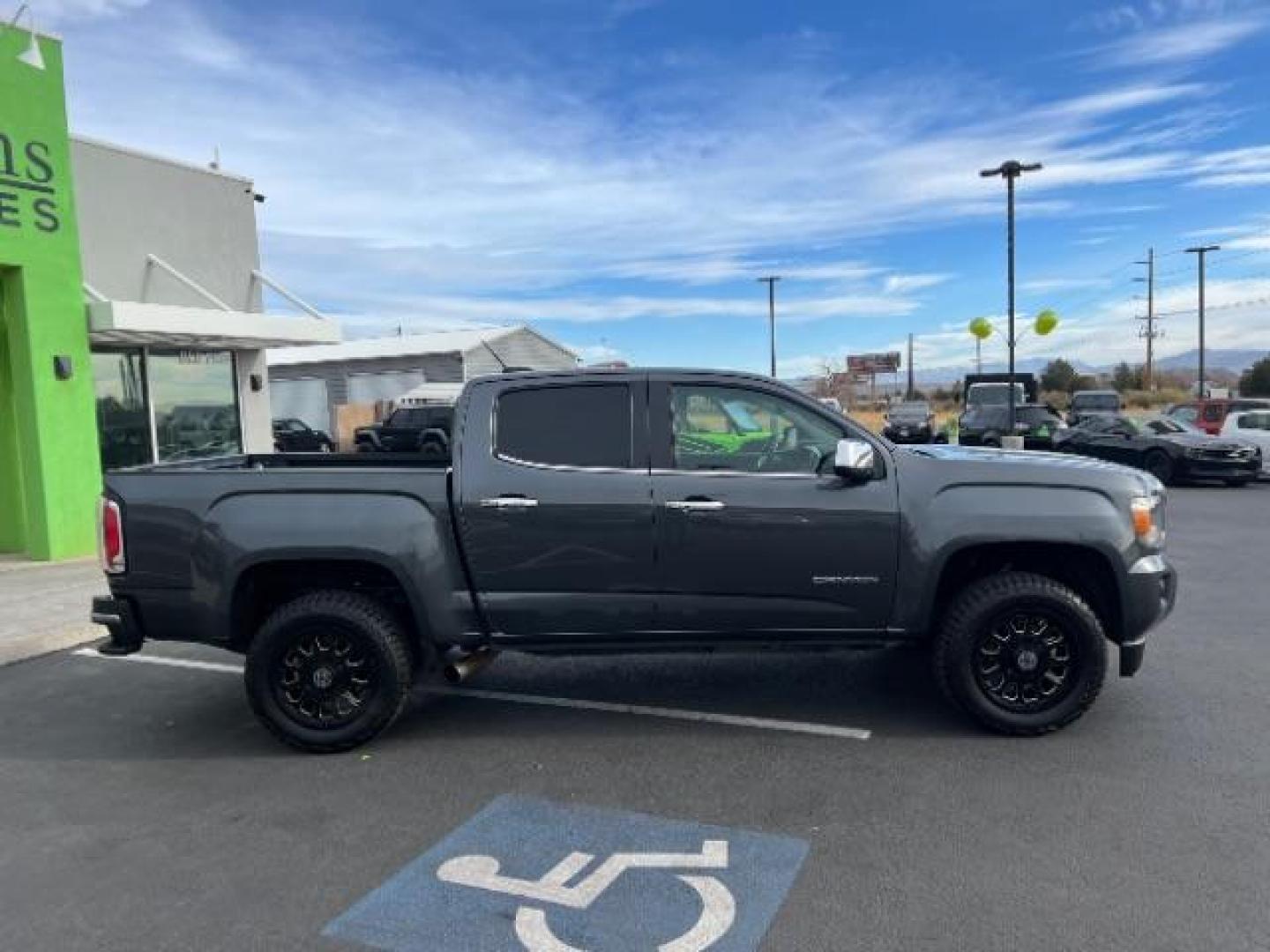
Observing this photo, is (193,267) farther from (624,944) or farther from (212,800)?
(624,944)

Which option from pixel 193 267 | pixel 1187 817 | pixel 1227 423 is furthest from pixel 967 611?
pixel 1227 423

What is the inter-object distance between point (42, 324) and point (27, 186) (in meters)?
1.38

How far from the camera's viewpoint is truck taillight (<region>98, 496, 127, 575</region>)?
489 cm

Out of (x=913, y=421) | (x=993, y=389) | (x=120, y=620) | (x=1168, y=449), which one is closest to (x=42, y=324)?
(x=120, y=620)

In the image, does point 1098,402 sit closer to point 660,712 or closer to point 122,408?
point 122,408

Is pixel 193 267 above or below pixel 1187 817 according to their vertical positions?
above

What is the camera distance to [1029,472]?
4824 mm

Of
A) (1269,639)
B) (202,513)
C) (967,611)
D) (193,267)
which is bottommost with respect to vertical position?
(1269,639)

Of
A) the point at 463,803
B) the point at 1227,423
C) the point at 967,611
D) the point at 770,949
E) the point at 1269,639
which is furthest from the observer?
the point at 1227,423

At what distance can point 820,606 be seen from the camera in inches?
191

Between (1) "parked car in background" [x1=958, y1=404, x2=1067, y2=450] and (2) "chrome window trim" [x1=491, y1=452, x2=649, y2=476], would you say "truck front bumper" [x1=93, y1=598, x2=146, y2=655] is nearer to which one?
(2) "chrome window trim" [x1=491, y1=452, x2=649, y2=476]

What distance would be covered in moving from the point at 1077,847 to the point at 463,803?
8.09ft

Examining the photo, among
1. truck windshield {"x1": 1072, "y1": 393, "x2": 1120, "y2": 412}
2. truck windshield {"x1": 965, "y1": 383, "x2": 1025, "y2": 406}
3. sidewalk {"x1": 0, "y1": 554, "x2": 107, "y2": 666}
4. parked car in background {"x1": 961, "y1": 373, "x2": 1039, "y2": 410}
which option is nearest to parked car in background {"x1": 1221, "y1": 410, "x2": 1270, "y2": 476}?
parked car in background {"x1": 961, "y1": 373, "x2": 1039, "y2": 410}

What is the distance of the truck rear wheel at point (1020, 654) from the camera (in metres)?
4.75
